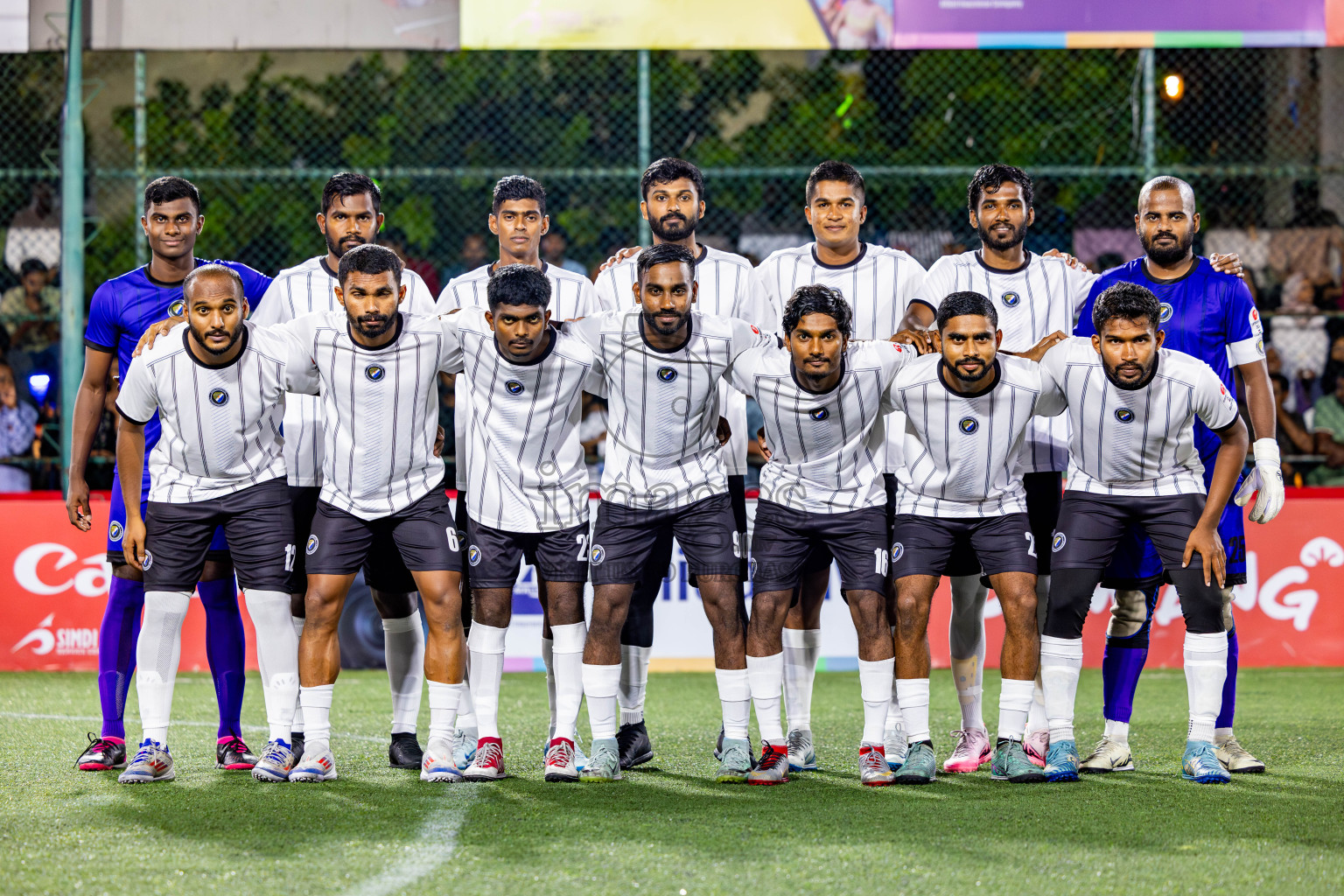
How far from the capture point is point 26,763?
550 centimetres

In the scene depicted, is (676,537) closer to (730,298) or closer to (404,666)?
(730,298)

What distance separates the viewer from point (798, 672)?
5.48 m

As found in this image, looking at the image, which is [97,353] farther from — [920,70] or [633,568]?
[920,70]

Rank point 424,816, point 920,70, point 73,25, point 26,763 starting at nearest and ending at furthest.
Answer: point 424,816
point 26,763
point 73,25
point 920,70

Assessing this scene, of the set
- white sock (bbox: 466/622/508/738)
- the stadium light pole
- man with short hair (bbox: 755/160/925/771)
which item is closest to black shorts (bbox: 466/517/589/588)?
white sock (bbox: 466/622/508/738)

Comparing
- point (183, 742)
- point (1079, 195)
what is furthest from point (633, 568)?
point (1079, 195)

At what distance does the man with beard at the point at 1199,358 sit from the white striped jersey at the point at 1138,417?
0.86 ft

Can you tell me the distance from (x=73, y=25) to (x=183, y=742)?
5.37 m

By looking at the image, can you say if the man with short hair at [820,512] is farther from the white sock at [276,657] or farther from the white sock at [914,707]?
the white sock at [276,657]

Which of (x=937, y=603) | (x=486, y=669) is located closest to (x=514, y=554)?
(x=486, y=669)

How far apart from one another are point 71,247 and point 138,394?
4499 mm

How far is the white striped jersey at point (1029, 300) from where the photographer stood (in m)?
5.54

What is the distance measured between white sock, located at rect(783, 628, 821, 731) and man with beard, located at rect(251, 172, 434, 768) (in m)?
1.36

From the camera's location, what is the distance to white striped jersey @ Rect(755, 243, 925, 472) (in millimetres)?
5625
